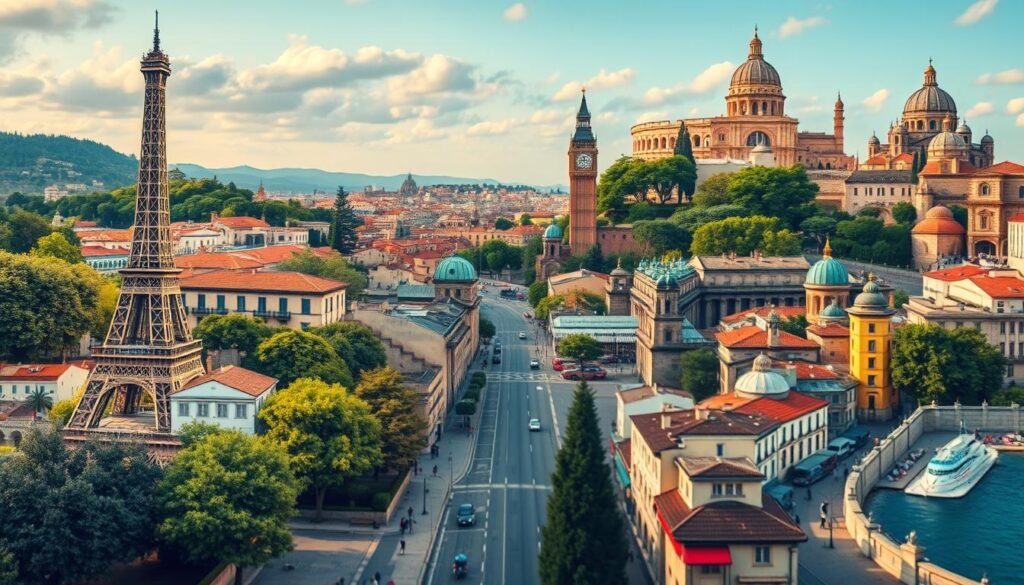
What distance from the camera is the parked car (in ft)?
193

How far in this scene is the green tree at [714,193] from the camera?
473 ft

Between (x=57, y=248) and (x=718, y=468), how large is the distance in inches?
3241

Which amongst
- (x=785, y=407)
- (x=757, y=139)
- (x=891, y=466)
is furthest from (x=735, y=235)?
(x=785, y=407)

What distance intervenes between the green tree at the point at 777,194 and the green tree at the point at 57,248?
76.4 m

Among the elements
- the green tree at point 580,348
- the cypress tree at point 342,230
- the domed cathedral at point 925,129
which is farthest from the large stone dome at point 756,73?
the green tree at point 580,348

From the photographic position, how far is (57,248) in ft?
360

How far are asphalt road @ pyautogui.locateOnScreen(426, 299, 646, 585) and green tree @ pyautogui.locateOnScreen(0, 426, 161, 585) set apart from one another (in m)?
13.2

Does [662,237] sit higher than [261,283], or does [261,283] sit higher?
A: [662,237]

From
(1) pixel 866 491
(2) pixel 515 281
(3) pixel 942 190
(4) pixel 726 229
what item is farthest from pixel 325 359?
(2) pixel 515 281

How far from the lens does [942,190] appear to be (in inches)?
5335

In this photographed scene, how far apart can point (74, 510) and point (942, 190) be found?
115 m

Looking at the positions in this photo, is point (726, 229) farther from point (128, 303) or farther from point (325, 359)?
point (128, 303)

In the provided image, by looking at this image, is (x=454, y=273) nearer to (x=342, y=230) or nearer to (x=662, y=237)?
(x=662, y=237)

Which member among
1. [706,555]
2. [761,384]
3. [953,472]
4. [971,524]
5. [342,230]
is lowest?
[971,524]
